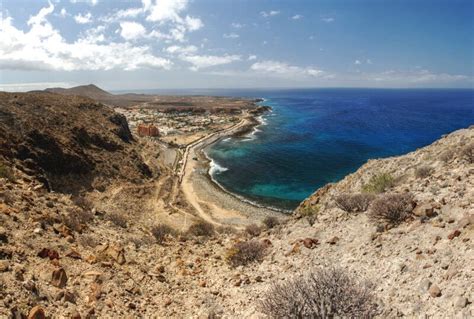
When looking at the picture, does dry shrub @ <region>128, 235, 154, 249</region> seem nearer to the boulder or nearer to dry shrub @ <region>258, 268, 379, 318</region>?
the boulder

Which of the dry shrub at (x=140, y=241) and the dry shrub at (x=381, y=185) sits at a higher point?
the dry shrub at (x=381, y=185)

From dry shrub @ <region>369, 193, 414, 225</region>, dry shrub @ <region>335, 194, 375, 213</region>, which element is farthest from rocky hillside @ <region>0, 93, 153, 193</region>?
dry shrub @ <region>369, 193, 414, 225</region>

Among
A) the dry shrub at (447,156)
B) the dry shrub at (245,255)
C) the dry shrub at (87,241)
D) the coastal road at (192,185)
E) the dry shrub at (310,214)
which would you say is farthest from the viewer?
the coastal road at (192,185)

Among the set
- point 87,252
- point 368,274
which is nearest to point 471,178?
point 368,274

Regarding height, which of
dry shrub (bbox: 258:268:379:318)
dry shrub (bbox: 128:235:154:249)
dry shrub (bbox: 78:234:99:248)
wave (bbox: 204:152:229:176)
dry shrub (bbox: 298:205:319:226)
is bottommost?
wave (bbox: 204:152:229:176)

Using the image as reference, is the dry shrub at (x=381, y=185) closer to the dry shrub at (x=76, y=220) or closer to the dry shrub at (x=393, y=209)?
the dry shrub at (x=393, y=209)

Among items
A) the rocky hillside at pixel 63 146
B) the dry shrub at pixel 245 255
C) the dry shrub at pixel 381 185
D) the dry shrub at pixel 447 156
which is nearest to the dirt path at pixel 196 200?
the rocky hillside at pixel 63 146

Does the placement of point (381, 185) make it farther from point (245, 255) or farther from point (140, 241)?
point (140, 241)
